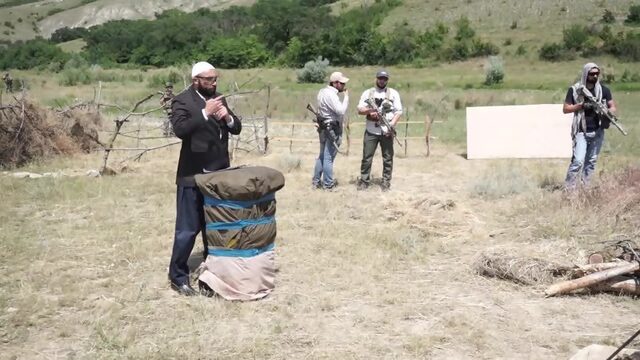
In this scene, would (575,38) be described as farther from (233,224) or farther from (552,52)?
(233,224)

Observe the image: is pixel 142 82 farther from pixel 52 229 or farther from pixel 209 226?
pixel 209 226

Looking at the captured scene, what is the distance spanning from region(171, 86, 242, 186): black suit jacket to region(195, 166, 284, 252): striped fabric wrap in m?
0.19

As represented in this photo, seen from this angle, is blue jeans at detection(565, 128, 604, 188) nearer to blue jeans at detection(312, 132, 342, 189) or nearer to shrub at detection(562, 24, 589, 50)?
blue jeans at detection(312, 132, 342, 189)

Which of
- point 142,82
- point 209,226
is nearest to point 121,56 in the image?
point 142,82

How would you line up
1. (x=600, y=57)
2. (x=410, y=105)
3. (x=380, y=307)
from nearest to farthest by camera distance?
(x=380, y=307) → (x=410, y=105) → (x=600, y=57)

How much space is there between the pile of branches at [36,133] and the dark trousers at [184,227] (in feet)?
24.6

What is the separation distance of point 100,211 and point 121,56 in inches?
2419

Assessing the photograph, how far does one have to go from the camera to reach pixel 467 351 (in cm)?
413

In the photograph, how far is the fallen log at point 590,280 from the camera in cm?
493

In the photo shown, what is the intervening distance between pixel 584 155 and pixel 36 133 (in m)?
9.43

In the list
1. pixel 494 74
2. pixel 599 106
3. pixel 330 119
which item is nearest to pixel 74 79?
pixel 494 74

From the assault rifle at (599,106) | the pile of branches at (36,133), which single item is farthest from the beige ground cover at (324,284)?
the pile of branches at (36,133)

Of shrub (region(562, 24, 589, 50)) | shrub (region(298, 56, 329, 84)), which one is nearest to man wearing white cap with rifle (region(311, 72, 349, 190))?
shrub (region(298, 56, 329, 84))

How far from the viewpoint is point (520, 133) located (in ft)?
41.7
